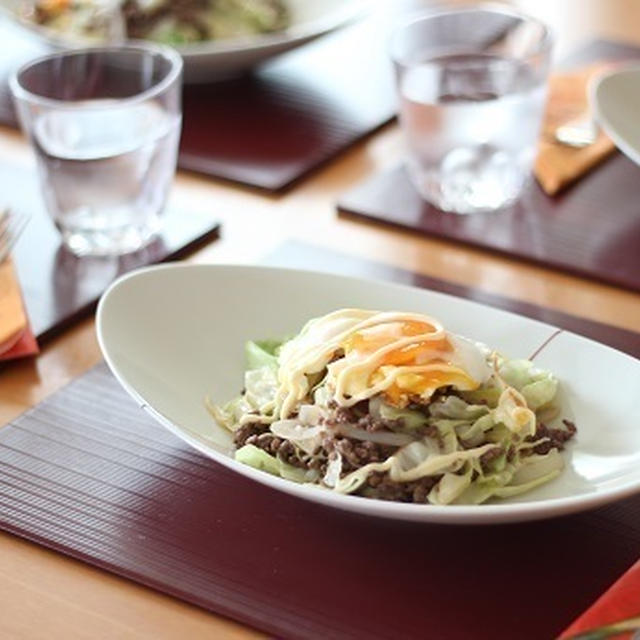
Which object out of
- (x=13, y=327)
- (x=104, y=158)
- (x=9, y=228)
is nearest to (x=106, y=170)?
(x=104, y=158)

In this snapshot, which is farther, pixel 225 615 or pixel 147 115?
pixel 147 115

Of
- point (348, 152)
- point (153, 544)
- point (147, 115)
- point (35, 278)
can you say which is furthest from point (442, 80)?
point (153, 544)

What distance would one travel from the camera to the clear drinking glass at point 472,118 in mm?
1493

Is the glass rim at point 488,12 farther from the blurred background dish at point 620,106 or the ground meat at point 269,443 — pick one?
the ground meat at point 269,443

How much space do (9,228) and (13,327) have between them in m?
0.22

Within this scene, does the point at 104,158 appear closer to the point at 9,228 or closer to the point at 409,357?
the point at 9,228

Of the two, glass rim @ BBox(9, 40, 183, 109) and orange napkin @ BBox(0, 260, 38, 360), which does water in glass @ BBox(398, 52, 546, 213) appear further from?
orange napkin @ BBox(0, 260, 38, 360)

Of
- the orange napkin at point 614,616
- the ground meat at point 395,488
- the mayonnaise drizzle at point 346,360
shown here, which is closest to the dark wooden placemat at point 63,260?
the mayonnaise drizzle at point 346,360

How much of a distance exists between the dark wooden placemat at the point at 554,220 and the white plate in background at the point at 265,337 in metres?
0.26

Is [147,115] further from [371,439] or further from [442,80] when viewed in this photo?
[371,439]

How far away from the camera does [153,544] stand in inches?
40.5

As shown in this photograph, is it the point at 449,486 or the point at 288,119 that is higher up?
the point at 449,486

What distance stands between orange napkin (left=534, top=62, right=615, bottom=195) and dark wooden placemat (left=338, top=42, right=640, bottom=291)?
0.01 metres

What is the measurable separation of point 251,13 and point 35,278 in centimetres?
57
